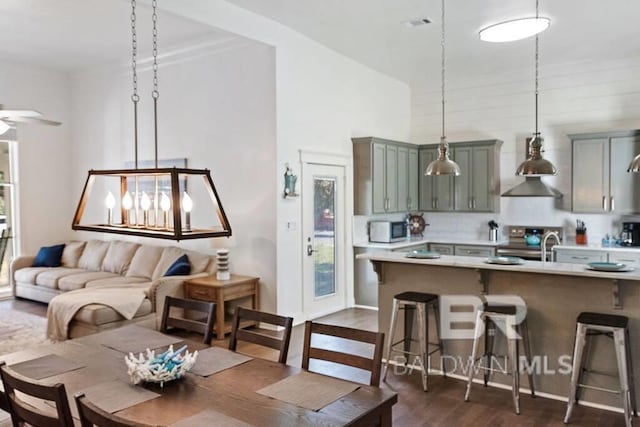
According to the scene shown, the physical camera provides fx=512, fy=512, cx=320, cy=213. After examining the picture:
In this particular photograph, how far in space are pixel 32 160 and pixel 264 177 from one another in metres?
4.45

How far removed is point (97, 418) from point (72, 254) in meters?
6.80

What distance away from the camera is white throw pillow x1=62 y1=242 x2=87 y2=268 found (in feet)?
25.2

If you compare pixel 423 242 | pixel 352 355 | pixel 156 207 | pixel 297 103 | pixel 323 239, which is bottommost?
pixel 352 355

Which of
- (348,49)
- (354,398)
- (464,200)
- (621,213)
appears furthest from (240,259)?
(621,213)

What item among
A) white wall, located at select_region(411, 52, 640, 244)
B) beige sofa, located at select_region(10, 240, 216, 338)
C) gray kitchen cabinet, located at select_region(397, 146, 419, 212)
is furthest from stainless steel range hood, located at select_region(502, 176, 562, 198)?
beige sofa, located at select_region(10, 240, 216, 338)

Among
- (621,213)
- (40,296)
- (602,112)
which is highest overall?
(602,112)

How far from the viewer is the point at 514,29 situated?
5082 millimetres

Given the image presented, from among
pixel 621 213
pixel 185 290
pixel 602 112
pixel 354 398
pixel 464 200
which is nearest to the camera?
pixel 354 398

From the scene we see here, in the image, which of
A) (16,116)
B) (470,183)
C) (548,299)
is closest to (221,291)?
(16,116)

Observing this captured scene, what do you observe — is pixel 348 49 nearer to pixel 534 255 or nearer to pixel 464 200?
pixel 464 200

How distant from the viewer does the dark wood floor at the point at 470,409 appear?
3.51m

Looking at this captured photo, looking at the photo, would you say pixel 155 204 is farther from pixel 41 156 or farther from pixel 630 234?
pixel 41 156

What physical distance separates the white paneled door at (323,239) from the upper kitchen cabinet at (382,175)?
1.00ft

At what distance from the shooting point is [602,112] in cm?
691
